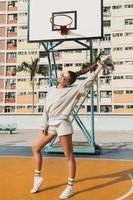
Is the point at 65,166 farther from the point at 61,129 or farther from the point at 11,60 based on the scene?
the point at 11,60

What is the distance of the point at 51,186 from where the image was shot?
4953 mm

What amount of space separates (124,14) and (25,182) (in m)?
53.6

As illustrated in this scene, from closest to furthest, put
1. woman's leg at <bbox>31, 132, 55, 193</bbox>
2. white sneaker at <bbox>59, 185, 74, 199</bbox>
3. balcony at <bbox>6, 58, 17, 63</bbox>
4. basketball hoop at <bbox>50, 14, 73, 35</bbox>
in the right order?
white sneaker at <bbox>59, 185, 74, 199</bbox>, woman's leg at <bbox>31, 132, 55, 193</bbox>, basketball hoop at <bbox>50, 14, 73, 35</bbox>, balcony at <bbox>6, 58, 17, 63</bbox>

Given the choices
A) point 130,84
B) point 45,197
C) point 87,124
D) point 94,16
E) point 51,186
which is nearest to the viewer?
point 45,197

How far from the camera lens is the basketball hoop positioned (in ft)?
31.0

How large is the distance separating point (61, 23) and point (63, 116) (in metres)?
5.58

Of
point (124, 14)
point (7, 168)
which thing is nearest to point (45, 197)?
point (7, 168)

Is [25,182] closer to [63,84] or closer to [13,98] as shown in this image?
[63,84]

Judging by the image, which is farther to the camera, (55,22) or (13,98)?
(13,98)

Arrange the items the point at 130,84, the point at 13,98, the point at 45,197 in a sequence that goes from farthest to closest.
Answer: the point at 13,98 < the point at 130,84 < the point at 45,197

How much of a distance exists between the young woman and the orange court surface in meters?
0.27

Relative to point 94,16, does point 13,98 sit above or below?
below

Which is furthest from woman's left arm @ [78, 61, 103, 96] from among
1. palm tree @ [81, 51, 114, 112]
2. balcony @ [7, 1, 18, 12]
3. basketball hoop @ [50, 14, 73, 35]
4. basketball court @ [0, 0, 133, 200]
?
balcony @ [7, 1, 18, 12]

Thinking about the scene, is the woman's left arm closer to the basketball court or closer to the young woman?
the young woman
